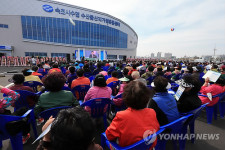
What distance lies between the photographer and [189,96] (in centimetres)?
229

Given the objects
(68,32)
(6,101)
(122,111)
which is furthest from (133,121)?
(68,32)

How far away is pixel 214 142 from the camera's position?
2520mm

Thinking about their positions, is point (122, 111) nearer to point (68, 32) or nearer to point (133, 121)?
point (133, 121)

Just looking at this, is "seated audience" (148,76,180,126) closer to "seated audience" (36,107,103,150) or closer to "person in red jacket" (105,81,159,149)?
"person in red jacket" (105,81,159,149)

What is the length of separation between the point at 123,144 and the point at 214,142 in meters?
2.55

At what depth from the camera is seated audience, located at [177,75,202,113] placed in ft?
7.27

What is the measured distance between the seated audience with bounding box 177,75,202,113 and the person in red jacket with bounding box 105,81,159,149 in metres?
1.17

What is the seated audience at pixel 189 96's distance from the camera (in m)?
2.21

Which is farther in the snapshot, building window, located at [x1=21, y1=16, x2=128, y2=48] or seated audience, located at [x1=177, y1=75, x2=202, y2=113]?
building window, located at [x1=21, y1=16, x2=128, y2=48]

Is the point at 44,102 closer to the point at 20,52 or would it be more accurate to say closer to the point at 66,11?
the point at 20,52

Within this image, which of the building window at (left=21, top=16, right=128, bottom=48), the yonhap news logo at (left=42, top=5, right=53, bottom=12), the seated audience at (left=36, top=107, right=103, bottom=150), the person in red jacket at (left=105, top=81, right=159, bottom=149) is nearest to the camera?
the seated audience at (left=36, top=107, right=103, bottom=150)

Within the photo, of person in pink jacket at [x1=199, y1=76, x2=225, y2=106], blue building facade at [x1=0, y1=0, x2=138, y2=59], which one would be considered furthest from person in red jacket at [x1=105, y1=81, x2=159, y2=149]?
blue building facade at [x1=0, y1=0, x2=138, y2=59]

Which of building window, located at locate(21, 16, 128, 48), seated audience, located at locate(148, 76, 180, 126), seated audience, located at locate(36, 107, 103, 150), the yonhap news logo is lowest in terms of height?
seated audience, located at locate(148, 76, 180, 126)

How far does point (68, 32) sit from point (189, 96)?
1432 inches
